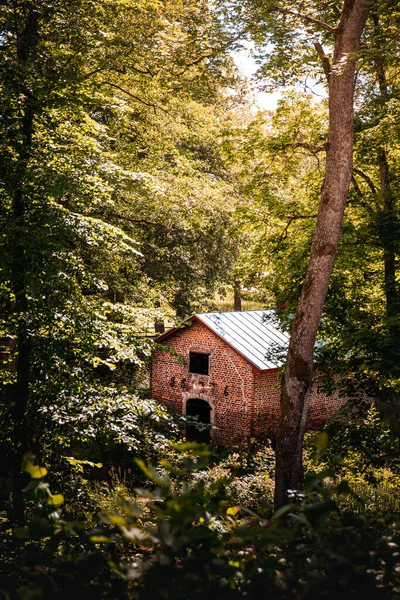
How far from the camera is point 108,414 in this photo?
9227 mm

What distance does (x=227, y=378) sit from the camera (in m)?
20.2

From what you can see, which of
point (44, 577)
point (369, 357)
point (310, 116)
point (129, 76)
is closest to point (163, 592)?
point (44, 577)

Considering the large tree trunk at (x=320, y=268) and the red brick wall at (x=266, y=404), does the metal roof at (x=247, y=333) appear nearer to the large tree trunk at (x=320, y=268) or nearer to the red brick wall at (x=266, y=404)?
the red brick wall at (x=266, y=404)

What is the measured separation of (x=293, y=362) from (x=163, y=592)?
7.53m

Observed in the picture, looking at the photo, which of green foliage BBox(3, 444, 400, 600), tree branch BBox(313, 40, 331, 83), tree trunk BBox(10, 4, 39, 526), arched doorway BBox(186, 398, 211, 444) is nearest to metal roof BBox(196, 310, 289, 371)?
arched doorway BBox(186, 398, 211, 444)

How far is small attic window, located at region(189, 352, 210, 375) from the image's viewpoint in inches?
832

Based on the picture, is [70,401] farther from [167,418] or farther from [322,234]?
[322,234]

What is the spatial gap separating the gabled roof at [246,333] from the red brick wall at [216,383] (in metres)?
0.34

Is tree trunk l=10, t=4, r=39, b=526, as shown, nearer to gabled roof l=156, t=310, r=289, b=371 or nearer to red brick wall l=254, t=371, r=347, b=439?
gabled roof l=156, t=310, r=289, b=371

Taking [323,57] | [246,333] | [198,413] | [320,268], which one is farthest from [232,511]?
[198,413]

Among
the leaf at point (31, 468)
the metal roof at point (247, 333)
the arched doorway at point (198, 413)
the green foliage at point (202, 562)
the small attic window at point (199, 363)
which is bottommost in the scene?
the arched doorway at point (198, 413)

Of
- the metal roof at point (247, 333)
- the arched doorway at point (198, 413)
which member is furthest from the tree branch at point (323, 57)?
the arched doorway at point (198, 413)

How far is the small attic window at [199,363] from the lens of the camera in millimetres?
Answer: 21139

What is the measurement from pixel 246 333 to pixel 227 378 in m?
1.97
